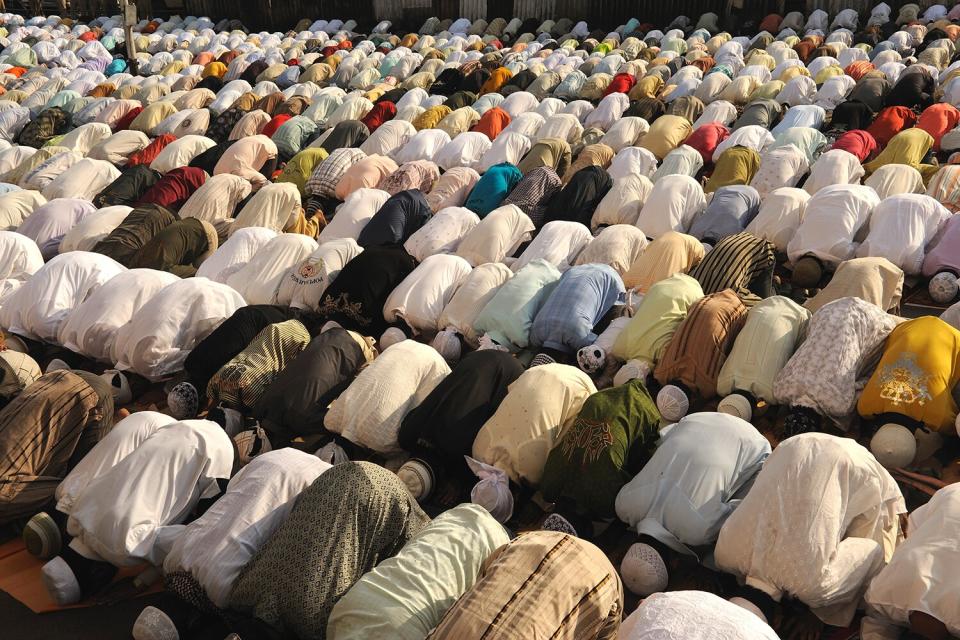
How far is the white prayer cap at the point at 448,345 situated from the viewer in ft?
20.4

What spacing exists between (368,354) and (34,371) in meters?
2.08

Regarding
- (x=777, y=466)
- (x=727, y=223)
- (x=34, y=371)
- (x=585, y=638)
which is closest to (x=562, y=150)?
(x=727, y=223)

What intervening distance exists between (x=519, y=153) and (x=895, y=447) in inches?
242

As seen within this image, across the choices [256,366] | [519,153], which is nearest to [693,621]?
[256,366]

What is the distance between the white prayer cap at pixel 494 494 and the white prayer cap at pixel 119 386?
269cm

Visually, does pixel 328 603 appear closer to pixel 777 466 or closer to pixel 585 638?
pixel 585 638

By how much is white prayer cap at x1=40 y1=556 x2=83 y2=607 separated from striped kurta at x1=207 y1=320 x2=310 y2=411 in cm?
145

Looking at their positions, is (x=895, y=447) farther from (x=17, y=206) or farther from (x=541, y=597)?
(x=17, y=206)

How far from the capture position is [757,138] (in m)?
9.19

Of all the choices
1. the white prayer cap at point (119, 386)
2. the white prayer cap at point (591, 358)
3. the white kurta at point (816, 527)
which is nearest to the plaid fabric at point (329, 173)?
the white prayer cap at point (119, 386)

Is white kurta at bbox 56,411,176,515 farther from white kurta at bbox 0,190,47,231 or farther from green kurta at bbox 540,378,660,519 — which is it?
white kurta at bbox 0,190,47,231

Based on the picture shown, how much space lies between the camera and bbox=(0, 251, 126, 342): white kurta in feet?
22.1

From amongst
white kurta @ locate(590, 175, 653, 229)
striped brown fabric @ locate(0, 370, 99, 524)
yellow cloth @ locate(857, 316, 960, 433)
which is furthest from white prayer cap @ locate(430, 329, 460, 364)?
yellow cloth @ locate(857, 316, 960, 433)

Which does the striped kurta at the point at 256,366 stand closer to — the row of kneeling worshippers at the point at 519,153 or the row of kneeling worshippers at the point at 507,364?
the row of kneeling worshippers at the point at 507,364
